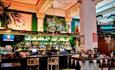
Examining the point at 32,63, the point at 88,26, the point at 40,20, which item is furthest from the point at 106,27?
the point at 32,63

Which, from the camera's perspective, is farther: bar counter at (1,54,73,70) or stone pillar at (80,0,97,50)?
bar counter at (1,54,73,70)

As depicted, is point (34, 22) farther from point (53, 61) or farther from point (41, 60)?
point (53, 61)

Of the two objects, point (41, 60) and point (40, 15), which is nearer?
point (41, 60)

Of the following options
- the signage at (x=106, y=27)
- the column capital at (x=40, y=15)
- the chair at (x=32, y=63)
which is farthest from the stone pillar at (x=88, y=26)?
the column capital at (x=40, y=15)

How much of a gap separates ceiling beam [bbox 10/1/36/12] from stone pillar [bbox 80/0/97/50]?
528 centimetres

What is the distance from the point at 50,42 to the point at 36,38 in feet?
3.94

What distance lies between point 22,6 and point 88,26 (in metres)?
5.80

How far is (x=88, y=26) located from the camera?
19.1 feet

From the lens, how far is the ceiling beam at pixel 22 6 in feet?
31.8

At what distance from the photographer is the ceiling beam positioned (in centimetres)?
968

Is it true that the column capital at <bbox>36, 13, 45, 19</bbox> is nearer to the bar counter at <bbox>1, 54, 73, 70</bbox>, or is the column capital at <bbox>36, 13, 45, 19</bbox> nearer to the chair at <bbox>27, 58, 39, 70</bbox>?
the bar counter at <bbox>1, 54, 73, 70</bbox>

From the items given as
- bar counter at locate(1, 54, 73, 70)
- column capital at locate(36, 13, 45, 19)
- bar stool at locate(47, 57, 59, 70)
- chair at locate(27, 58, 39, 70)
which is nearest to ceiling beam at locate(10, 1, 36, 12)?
column capital at locate(36, 13, 45, 19)

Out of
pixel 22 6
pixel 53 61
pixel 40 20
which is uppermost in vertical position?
pixel 22 6

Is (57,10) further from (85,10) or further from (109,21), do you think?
(85,10)
